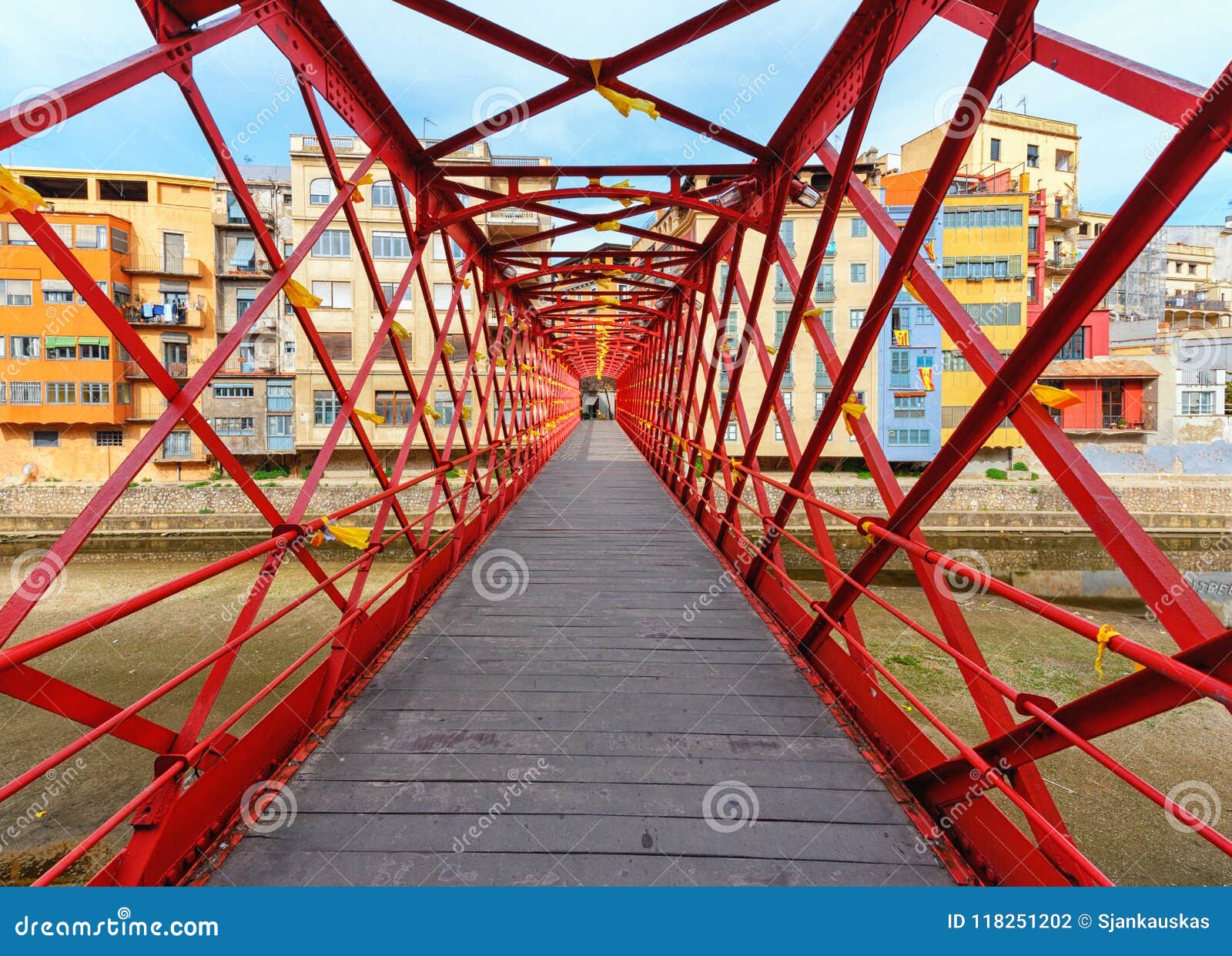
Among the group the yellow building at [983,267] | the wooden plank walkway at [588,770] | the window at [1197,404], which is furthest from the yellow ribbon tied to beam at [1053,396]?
the window at [1197,404]

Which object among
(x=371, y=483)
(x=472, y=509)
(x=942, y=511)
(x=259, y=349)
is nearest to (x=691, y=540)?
(x=472, y=509)

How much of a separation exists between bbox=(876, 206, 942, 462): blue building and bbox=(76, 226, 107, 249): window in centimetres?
3297

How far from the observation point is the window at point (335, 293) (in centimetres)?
2298

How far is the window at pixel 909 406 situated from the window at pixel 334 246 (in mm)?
23071

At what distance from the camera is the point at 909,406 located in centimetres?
2414

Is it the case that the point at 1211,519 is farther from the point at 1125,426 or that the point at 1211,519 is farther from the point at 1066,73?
the point at 1066,73

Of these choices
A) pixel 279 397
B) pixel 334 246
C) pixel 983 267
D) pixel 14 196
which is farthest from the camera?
pixel 279 397

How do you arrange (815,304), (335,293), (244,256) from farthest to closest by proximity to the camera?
(244,256)
(815,304)
(335,293)

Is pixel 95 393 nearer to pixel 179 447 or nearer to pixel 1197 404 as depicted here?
pixel 179 447

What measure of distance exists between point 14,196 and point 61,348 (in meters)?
30.8

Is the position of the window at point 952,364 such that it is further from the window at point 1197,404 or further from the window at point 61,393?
the window at point 61,393

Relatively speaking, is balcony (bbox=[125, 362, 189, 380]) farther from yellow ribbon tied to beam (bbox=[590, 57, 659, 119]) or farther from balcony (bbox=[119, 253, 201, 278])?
yellow ribbon tied to beam (bbox=[590, 57, 659, 119])

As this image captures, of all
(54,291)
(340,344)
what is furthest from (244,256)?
(340,344)

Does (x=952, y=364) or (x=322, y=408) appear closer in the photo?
(x=952, y=364)
